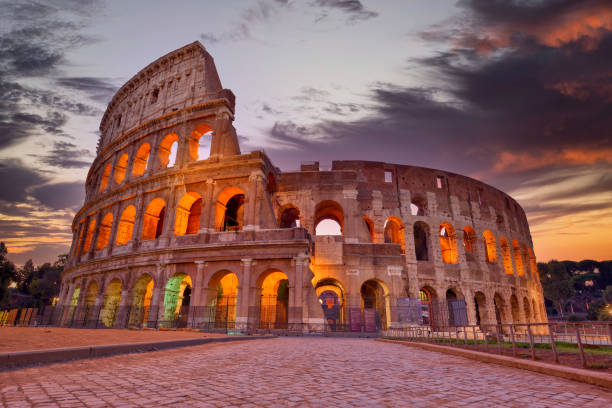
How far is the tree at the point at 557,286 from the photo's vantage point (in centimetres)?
5172

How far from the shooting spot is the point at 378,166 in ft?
86.0

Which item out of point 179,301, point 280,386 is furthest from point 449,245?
point 280,386

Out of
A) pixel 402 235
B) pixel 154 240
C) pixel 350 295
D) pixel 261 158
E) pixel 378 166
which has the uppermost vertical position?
pixel 378 166

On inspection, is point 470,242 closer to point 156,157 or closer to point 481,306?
point 481,306

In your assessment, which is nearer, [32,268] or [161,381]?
[161,381]

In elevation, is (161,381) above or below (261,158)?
below

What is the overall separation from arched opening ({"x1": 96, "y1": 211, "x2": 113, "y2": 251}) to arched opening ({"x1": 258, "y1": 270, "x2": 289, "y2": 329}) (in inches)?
568

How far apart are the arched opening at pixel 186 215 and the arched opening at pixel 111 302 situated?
6.10 meters

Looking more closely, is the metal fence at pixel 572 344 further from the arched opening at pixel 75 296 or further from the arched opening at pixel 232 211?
the arched opening at pixel 75 296

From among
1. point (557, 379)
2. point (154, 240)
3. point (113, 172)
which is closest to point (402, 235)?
point (154, 240)

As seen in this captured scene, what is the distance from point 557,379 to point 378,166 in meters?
22.6

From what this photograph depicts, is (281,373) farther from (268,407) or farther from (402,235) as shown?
(402,235)

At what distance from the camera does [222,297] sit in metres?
20.6

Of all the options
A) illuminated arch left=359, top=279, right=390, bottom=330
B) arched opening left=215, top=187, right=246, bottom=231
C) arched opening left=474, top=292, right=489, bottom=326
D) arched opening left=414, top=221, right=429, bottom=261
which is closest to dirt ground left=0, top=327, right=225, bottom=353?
arched opening left=215, top=187, right=246, bottom=231
